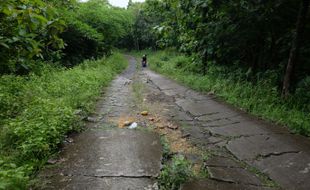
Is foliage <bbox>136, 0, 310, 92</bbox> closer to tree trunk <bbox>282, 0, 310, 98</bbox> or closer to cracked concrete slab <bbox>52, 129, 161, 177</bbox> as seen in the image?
tree trunk <bbox>282, 0, 310, 98</bbox>

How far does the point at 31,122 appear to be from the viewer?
15.6ft

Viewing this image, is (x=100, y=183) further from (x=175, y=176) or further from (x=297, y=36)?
(x=297, y=36)

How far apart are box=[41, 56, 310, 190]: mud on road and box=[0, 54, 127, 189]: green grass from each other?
0.28 m

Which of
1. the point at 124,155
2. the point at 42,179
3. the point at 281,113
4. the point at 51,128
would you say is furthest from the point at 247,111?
the point at 42,179

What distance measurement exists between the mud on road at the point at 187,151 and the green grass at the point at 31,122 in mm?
277

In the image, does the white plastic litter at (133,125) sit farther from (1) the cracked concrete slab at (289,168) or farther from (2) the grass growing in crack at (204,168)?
(1) the cracked concrete slab at (289,168)

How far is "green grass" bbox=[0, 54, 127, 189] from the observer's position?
357cm

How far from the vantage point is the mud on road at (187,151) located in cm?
366

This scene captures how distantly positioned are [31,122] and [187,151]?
256 centimetres

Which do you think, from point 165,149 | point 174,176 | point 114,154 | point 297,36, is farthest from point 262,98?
point 174,176

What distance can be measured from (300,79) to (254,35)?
2105mm

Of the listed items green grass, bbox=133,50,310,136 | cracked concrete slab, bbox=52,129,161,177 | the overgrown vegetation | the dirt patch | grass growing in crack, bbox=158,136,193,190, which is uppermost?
the overgrown vegetation

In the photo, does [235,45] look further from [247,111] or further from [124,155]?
[124,155]

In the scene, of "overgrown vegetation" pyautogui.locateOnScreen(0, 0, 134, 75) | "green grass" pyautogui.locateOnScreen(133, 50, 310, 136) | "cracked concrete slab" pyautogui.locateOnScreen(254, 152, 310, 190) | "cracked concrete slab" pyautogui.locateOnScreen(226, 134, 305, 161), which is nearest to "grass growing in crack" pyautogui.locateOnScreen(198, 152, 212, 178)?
"cracked concrete slab" pyautogui.locateOnScreen(226, 134, 305, 161)
